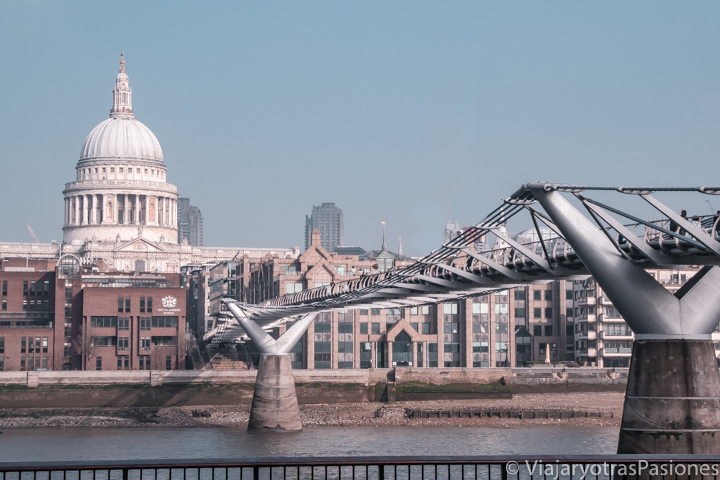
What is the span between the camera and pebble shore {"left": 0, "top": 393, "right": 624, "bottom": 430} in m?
71.3

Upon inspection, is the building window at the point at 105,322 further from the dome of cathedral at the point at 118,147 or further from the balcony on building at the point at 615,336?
the dome of cathedral at the point at 118,147

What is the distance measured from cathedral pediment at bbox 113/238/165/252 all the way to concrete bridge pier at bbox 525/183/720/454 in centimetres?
15007

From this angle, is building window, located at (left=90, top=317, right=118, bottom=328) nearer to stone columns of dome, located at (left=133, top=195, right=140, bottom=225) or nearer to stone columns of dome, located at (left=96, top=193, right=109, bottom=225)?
stone columns of dome, located at (left=96, top=193, right=109, bottom=225)

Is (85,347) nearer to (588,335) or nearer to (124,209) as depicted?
(588,335)

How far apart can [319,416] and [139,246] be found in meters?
109

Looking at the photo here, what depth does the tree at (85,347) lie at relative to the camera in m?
91.2

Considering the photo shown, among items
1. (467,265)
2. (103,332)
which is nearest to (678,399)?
(467,265)

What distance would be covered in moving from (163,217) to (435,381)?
116 m

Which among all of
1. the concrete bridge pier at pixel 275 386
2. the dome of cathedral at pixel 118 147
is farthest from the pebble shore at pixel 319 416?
the dome of cathedral at pixel 118 147

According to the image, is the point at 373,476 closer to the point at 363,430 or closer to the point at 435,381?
the point at 363,430

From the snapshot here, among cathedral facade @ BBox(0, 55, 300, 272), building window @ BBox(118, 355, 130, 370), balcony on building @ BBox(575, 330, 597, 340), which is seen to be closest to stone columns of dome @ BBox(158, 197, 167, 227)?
cathedral facade @ BBox(0, 55, 300, 272)

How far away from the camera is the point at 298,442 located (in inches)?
2365

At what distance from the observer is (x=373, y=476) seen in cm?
4434

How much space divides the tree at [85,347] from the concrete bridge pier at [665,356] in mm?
65413
